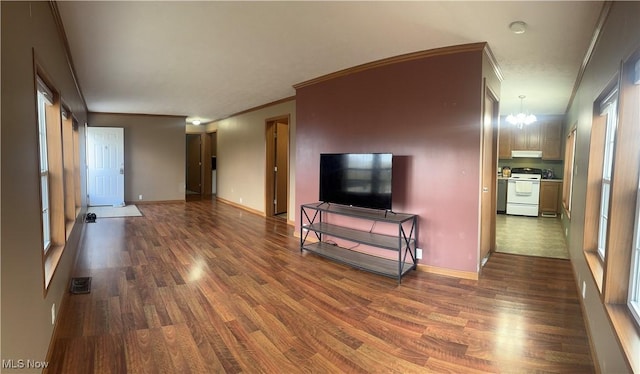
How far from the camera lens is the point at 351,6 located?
2.50 meters

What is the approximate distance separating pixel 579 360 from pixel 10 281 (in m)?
3.07

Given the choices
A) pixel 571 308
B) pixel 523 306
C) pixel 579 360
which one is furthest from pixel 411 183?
pixel 579 360

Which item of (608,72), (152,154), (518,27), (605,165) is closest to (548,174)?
(605,165)

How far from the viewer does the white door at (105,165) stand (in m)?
7.86

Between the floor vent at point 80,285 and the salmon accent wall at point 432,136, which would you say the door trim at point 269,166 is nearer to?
the salmon accent wall at point 432,136

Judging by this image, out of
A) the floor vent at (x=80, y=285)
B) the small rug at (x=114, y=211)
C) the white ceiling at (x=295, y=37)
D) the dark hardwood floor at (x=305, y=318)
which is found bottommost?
the dark hardwood floor at (x=305, y=318)

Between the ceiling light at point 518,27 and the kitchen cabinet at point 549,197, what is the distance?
20.3 ft

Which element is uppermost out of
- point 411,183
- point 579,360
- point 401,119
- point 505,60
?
point 505,60

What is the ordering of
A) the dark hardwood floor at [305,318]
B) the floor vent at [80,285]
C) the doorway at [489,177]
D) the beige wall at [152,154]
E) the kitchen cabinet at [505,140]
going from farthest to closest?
the beige wall at [152,154] → the kitchen cabinet at [505,140] → the doorway at [489,177] → the floor vent at [80,285] → the dark hardwood floor at [305,318]

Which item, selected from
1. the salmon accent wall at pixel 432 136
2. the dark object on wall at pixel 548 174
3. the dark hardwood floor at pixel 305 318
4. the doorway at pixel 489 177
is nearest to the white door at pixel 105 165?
the dark hardwood floor at pixel 305 318

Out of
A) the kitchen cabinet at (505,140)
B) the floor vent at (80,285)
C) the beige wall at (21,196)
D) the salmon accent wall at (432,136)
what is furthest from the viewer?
the kitchen cabinet at (505,140)

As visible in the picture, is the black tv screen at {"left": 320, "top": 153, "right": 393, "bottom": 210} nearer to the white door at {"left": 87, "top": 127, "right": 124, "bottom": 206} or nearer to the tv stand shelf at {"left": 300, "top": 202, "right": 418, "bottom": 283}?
the tv stand shelf at {"left": 300, "top": 202, "right": 418, "bottom": 283}

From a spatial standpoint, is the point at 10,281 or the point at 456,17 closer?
the point at 10,281

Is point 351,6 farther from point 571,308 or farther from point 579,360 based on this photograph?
point 571,308
